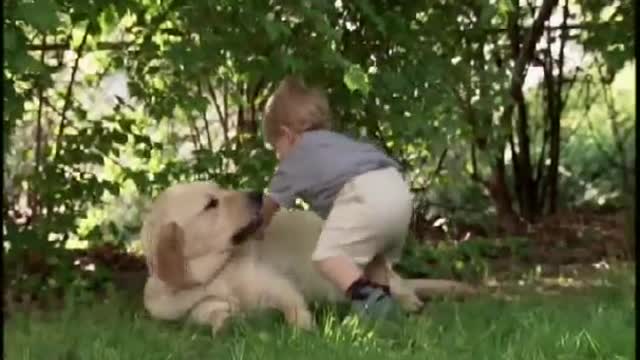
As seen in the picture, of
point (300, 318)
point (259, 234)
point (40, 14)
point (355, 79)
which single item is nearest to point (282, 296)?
point (300, 318)

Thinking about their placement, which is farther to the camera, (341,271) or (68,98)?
(68,98)

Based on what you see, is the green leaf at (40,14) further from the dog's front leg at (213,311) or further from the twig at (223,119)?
the twig at (223,119)

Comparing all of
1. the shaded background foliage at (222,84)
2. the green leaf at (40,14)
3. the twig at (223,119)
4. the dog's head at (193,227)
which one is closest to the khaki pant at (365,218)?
the dog's head at (193,227)

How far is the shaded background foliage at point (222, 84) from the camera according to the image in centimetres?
545

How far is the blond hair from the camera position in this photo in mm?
5281

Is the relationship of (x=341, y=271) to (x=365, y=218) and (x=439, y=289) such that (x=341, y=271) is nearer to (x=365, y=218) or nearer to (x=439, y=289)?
(x=365, y=218)

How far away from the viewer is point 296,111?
17.3 feet

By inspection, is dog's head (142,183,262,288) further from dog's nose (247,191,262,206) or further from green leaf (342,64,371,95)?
green leaf (342,64,371,95)

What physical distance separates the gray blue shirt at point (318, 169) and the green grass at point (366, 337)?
0.49 meters

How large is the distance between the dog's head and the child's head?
0.37 m

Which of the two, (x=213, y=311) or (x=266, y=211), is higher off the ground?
(x=266, y=211)

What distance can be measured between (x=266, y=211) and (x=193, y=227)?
36 centimetres

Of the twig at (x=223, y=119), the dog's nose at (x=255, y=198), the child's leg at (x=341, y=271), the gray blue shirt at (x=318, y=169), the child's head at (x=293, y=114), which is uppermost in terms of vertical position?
the twig at (x=223, y=119)

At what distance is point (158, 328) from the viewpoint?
4.75 metres
